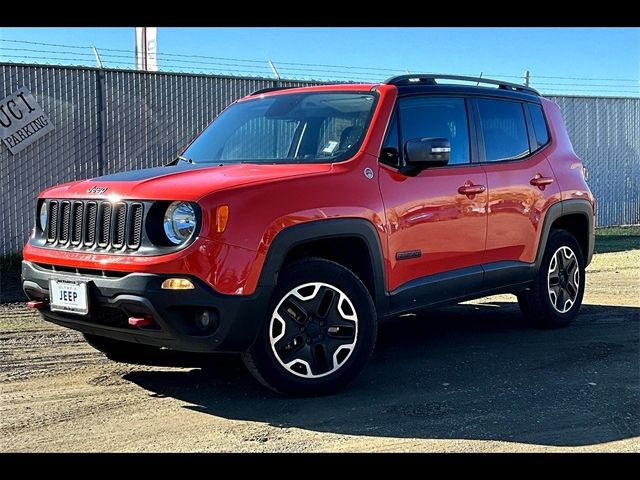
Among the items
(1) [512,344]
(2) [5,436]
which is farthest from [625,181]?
(2) [5,436]

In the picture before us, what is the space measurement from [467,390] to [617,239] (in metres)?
10.2

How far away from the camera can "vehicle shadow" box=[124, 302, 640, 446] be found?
413 cm

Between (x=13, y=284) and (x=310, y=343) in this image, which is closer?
(x=310, y=343)

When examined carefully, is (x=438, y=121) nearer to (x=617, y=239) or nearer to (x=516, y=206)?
(x=516, y=206)

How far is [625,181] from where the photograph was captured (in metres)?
15.8

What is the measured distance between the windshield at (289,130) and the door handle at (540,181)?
1747mm

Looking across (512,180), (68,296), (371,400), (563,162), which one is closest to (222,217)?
(68,296)

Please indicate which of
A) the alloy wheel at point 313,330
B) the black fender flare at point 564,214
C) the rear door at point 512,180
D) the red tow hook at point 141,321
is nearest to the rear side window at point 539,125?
the rear door at point 512,180

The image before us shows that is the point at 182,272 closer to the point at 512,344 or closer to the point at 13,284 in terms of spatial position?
the point at 512,344

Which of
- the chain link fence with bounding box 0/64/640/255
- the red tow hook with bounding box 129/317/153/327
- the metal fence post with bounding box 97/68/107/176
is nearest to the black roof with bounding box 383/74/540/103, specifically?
the red tow hook with bounding box 129/317/153/327

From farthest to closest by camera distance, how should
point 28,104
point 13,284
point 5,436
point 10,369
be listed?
point 28,104 → point 13,284 → point 10,369 → point 5,436

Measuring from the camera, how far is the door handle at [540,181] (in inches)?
247

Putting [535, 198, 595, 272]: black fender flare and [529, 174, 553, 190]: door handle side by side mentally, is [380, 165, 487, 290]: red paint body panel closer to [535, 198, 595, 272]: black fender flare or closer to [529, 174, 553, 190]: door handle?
[529, 174, 553, 190]: door handle
